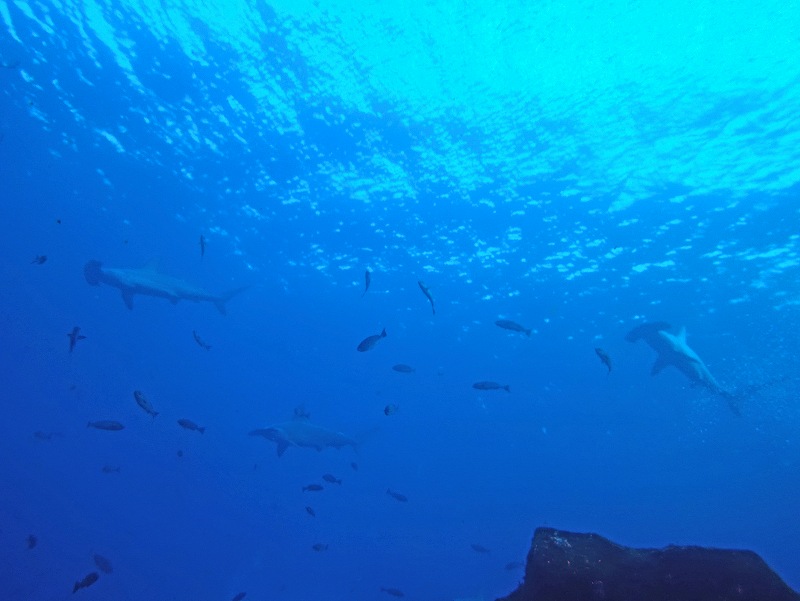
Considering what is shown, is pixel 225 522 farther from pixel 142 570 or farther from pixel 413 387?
pixel 413 387

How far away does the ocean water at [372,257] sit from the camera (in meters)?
14.1

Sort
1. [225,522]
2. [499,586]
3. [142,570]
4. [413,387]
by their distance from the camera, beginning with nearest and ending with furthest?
[413,387]
[142,570]
[225,522]
[499,586]

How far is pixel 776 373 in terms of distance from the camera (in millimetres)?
32875

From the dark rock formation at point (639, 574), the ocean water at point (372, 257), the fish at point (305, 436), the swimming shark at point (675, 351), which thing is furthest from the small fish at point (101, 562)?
the swimming shark at point (675, 351)

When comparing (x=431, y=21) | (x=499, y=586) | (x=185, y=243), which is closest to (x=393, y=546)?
(x=499, y=586)

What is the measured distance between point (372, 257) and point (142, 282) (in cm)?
996

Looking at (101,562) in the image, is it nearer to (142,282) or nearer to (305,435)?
(305,435)

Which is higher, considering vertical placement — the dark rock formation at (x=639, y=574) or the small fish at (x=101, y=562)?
the dark rock formation at (x=639, y=574)

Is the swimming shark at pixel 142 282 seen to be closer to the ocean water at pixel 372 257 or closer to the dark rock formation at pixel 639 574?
the ocean water at pixel 372 257

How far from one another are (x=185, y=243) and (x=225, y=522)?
37.0 m

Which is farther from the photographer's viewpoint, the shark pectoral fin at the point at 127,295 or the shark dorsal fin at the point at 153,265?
the shark dorsal fin at the point at 153,265

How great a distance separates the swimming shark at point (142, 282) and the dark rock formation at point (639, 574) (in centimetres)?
1432

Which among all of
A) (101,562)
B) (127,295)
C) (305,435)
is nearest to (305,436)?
(305,435)

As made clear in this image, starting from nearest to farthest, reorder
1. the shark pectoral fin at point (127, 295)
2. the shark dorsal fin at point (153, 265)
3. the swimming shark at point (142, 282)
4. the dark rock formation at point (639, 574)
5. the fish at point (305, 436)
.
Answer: the dark rock formation at point (639, 574) < the swimming shark at point (142, 282) < the shark pectoral fin at point (127, 295) < the fish at point (305, 436) < the shark dorsal fin at point (153, 265)
